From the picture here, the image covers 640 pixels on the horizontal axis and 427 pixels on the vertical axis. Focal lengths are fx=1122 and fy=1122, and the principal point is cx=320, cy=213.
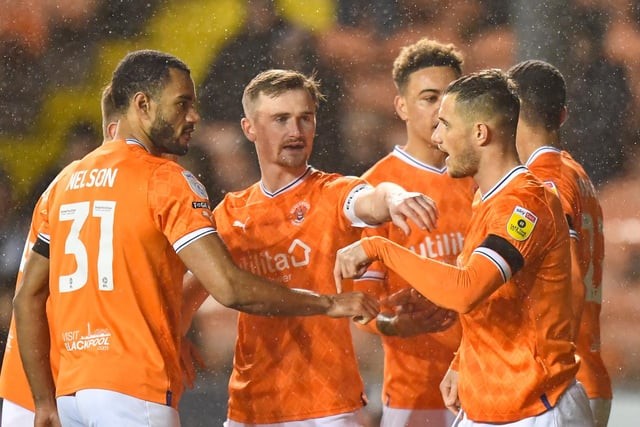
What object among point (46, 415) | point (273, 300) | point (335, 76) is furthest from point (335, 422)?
point (335, 76)

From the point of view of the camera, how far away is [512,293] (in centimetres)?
311

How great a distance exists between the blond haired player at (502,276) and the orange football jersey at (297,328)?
530 millimetres

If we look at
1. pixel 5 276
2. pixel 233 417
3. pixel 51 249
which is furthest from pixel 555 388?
pixel 5 276

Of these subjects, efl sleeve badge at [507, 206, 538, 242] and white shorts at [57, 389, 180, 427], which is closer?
efl sleeve badge at [507, 206, 538, 242]

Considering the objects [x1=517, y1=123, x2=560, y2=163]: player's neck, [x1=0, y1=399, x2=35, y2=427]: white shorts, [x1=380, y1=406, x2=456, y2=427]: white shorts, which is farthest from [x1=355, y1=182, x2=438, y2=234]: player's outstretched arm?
[x1=0, y1=399, x2=35, y2=427]: white shorts

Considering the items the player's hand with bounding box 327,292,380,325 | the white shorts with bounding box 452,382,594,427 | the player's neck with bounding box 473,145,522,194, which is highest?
the player's neck with bounding box 473,145,522,194

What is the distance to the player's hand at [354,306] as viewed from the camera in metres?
3.38

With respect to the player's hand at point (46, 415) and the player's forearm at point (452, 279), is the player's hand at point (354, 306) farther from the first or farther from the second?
the player's hand at point (46, 415)

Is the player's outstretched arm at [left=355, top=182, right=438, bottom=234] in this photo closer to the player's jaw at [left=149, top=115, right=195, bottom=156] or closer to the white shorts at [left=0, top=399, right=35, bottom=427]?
the player's jaw at [left=149, top=115, right=195, bottom=156]

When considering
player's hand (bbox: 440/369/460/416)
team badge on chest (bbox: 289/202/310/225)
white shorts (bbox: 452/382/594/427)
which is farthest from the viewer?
team badge on chest (bbox: 289/202/310/225)

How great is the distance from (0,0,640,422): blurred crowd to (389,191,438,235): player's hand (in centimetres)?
382

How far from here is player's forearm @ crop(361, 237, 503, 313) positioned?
297cm

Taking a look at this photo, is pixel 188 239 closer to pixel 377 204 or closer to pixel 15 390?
pixel 377 204

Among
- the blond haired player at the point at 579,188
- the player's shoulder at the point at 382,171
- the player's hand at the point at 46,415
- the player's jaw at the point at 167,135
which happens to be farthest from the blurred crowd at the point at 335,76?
the player's jaw at the point at 167,135
